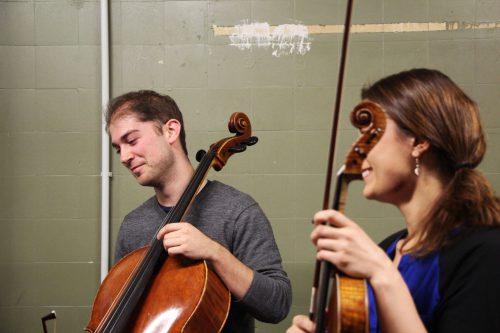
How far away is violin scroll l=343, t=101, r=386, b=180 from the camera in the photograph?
0.95m

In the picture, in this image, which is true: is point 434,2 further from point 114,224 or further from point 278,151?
point 114,224

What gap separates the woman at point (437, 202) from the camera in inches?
36.5

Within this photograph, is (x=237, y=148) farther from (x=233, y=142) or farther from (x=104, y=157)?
(x=104, y=157)

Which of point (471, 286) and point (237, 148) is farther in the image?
point (237, 148)

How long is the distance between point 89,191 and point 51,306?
2.07 ft

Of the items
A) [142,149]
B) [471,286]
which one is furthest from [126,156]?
[471,286]

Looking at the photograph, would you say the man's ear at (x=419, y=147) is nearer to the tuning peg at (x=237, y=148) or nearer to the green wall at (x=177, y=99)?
the tuning peg at (x=237, y=148)

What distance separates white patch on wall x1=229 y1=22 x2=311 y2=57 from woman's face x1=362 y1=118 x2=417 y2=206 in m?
1.65

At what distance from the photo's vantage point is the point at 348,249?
0.85 meters

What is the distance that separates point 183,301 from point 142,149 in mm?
587

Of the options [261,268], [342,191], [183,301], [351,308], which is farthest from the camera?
[261,268]

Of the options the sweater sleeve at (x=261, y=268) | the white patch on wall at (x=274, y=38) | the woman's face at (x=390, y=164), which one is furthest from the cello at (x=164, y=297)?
the white patch on wall at (x=274, y=38)

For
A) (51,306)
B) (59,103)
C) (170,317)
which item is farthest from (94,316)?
(59,103)

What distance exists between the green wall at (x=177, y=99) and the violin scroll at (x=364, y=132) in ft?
5.48
